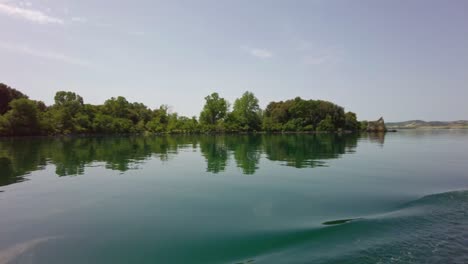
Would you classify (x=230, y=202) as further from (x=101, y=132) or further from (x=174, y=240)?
(x=101, y=132)

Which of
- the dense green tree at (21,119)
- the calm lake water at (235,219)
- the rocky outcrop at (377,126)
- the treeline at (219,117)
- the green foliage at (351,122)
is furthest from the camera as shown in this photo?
the green foliage at (351,122)

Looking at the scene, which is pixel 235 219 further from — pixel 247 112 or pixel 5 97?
pixel 247 112

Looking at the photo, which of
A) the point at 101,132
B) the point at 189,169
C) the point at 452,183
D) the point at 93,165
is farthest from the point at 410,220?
the point at 101,132

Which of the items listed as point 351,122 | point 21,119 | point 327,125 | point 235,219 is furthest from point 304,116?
point 235,219

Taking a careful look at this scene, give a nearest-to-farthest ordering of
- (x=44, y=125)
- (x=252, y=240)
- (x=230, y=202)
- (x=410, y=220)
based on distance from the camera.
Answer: (x=252, y=240)
(x=410, y=220)
(x=230, y=202)
(x=44, y=125)

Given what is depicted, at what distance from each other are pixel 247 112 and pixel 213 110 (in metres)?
16.6

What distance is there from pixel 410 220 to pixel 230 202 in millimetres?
7269

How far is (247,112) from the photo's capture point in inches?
5162

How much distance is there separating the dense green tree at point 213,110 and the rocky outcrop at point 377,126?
74.7 m

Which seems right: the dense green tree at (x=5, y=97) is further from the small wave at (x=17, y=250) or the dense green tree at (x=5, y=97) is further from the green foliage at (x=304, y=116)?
the small wave at (x=17, y=250)

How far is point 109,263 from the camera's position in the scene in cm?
716

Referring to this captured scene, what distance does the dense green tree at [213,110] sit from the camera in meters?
128

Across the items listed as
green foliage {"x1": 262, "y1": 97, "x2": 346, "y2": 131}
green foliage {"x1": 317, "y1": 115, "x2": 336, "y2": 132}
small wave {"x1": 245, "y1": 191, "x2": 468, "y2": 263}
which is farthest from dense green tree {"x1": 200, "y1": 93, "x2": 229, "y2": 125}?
small wave {"x1": 245, "y1": 191, "x2": 468, "y2": 263}

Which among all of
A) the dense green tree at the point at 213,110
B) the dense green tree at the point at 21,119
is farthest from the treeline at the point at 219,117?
the dense green tree at the point at 21,119
